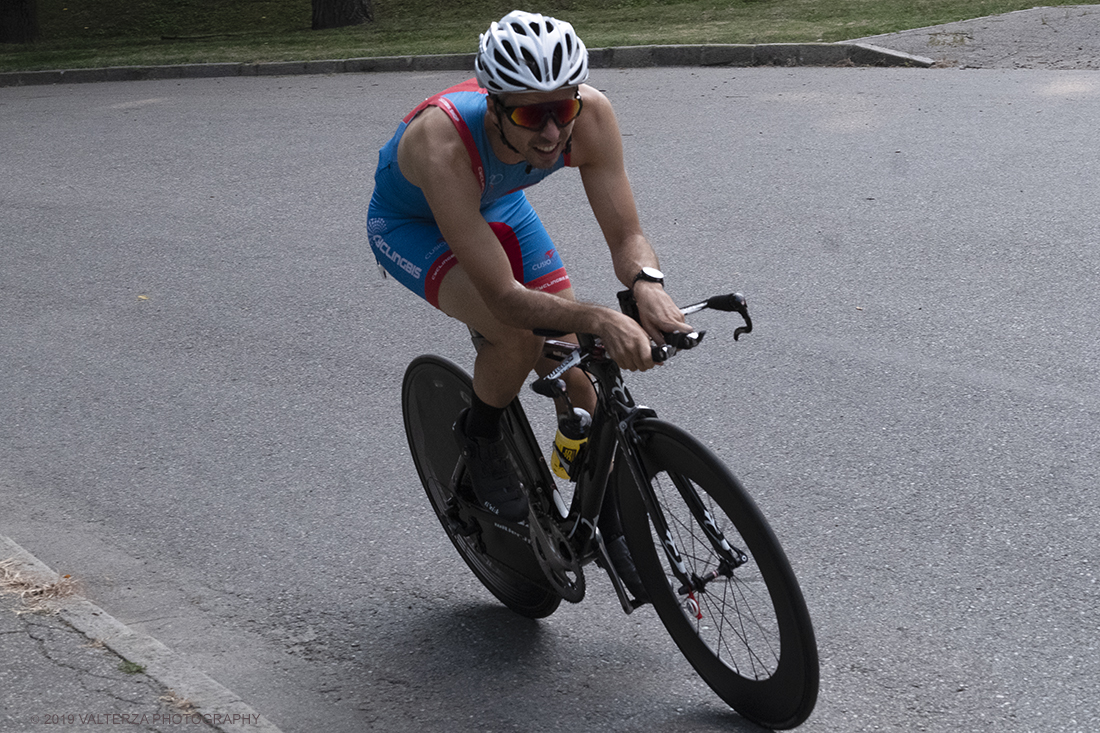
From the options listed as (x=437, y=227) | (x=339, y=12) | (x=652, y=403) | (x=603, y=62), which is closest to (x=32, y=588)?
(x=437, y=227)

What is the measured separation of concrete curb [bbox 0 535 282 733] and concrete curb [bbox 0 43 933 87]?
10.0 metres

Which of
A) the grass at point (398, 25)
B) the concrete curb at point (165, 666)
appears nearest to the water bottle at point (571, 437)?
the concrete curb at point (165, 666)

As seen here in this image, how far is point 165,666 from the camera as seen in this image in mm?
3359

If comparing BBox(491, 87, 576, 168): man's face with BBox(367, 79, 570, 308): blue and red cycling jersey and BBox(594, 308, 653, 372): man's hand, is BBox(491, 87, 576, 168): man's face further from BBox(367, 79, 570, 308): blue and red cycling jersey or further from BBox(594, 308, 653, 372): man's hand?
BBox(594, 308, 653, 372): man's hand

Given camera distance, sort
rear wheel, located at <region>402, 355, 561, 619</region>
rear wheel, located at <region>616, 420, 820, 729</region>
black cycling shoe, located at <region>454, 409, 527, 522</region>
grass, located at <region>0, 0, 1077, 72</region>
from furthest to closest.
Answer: grass, located at <region>0, 0, 1077, 72</region>
rear wheel, located at <region>402, 355, 561, 619</region>
black cycling shoe, located at <region>454, 409, 527, 522</region>
rear wheel, located at <region>616, 420, 820, 729</region>

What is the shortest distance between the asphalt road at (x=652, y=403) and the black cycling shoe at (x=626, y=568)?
28cm

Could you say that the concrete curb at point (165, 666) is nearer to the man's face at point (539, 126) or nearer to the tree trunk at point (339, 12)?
the man's face at point (539, 126)

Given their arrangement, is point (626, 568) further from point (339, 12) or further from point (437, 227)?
point (339, 12)

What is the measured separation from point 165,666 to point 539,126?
1840mm

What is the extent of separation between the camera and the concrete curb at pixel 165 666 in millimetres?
3125

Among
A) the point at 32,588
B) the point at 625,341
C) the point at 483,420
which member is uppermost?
the point at 625,341

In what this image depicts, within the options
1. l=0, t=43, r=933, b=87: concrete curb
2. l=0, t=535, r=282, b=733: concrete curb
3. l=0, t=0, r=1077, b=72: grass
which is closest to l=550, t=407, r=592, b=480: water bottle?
l=0, t=535, r=282, b=733: concrete curb

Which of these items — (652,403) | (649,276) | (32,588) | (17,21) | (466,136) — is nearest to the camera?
(649,276)

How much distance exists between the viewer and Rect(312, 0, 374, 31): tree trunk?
18766mm
